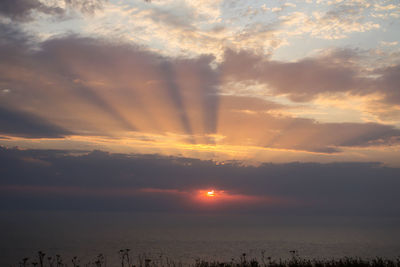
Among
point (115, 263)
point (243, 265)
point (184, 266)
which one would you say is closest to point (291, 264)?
point (243, 265)

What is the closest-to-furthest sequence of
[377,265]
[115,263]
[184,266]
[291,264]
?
[377,265], [291,264], [184,266], [115,263]

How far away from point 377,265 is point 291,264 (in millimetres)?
4587

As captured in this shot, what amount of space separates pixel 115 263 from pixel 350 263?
49.4m

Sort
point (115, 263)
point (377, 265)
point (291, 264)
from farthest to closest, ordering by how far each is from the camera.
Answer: point (115, 263) → point (291, 264) → point (377, 265)

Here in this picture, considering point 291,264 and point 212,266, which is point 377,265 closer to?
point 291,264

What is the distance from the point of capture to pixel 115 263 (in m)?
59.8

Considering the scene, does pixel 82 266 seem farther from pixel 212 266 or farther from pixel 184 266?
pixel 212 266

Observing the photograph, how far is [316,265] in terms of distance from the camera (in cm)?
1952

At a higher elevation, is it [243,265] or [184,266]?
[243,265]

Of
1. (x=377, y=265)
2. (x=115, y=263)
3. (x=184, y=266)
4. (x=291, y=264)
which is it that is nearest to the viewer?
(x=377, y=265)

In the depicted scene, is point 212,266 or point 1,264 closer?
point 212,266

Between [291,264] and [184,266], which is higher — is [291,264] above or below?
above

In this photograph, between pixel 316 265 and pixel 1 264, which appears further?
pixel 1 264

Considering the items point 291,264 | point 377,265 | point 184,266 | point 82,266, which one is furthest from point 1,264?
point 377,265
